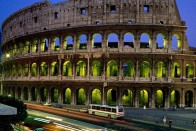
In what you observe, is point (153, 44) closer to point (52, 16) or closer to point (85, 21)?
point (85, 21)

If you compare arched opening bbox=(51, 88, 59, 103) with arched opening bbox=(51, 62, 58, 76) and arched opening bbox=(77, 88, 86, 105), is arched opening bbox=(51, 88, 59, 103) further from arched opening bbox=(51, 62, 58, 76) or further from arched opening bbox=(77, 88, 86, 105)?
arched opening bbox=(77, 88, 86, 105)

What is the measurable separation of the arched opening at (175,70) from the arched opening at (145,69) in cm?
373

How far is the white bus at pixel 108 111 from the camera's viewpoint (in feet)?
111

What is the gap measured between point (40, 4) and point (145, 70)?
2130 cm

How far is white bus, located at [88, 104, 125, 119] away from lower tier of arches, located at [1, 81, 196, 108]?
6.56 metres

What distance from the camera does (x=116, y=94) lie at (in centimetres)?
4341

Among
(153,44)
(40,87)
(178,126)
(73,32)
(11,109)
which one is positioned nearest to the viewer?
(11,109)

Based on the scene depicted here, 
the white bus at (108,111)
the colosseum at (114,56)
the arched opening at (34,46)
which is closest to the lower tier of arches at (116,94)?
the colosseum at (114,56)

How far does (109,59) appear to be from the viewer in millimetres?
43656

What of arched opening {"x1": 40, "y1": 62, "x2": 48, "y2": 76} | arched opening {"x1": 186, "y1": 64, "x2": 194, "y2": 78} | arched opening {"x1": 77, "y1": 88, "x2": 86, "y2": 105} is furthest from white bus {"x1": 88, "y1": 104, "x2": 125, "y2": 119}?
arched opening {"x1": 186, "y1": 64, "x2": 194, "y2": 78}

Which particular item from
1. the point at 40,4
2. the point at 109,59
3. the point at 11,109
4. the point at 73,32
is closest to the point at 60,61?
the point at 73,32

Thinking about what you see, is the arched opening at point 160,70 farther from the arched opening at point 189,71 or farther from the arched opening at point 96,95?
the arched opening at point 96,95

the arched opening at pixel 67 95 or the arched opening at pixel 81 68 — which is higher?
the arched opening at pixel 81 68

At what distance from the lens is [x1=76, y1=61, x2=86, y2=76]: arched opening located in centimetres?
4690
